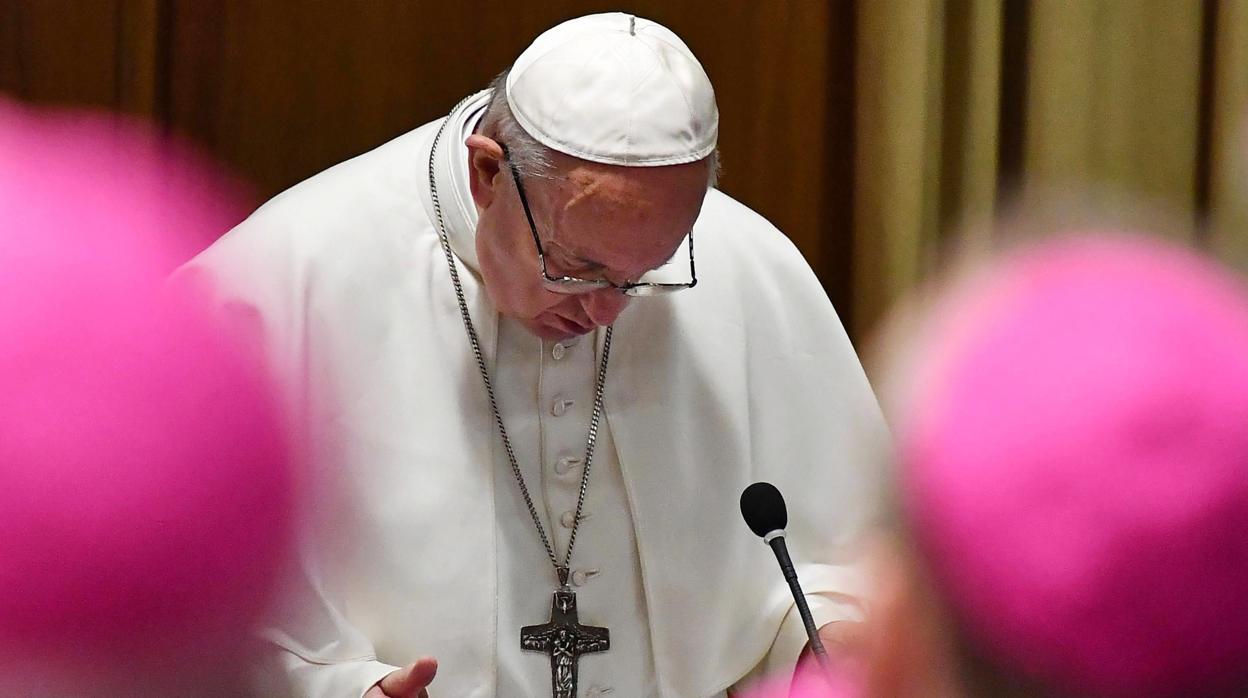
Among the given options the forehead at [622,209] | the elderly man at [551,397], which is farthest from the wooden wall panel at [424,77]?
the forehead at [622,209]

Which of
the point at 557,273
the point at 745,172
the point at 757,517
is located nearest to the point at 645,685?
the point at 757,517

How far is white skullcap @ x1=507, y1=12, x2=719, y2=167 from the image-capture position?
7.51 feet

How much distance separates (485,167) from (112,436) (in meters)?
1.79

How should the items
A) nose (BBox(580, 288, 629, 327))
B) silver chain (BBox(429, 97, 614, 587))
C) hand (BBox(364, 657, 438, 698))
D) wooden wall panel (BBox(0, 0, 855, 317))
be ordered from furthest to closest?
wooden wall panel (BBox(0, 0, 855, 317)) → silver chain (BBox(429, 97, 614, 587)) → nose (BBox(580, 288, 629, 327)) → hand (BBox(364, 657, 438, 698))

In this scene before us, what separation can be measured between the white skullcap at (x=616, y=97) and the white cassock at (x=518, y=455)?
253 mm

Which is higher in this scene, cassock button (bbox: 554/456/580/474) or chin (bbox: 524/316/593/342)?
chin (bbox: 524/316/593/342)

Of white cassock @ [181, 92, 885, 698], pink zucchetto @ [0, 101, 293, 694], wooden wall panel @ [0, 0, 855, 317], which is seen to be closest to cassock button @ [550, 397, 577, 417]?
white cassock @ [181, 92, 885, 698]

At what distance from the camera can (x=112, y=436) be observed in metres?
0.67

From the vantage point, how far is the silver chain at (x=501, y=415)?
98.8 inches

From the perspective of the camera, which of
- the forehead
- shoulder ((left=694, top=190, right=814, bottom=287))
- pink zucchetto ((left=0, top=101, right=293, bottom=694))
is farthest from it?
shoulder ((left=694, top=190, right=814, bottom=287))

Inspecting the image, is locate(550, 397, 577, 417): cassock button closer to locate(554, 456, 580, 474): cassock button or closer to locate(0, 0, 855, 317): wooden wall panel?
locate(554, 456, 580, 474): cassock button

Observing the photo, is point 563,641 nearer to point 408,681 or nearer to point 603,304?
point 408,681

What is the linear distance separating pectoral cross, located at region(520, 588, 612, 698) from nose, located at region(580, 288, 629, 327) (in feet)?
1.57

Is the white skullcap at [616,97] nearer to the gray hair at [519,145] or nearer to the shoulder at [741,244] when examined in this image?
the gray hair at [519,145]
